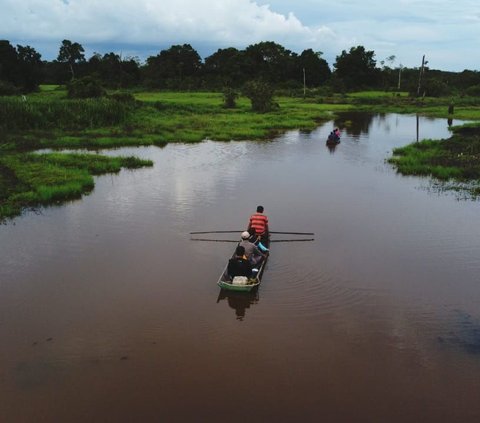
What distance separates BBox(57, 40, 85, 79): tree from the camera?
89250 mm

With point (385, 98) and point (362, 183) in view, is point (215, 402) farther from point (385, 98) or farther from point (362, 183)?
point (385, 98)

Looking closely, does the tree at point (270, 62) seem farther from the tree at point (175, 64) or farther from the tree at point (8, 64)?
the tree at point (8, 64)

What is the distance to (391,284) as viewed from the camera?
A: 11938 mm

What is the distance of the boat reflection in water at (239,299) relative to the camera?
10.9 metres

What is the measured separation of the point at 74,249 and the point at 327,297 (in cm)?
787

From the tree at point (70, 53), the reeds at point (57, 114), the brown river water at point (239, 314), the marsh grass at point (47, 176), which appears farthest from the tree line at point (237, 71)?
the brown river water at point (239, 314)

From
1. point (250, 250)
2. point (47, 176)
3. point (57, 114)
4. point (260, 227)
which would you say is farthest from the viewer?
point (57, 114)

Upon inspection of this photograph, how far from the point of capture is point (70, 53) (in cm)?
8975

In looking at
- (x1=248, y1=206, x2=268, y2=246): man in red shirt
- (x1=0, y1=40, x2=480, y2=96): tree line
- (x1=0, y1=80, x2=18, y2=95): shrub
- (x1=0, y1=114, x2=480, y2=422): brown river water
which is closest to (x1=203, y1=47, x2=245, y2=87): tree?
(x1=0, y1=40, x2=480, y2=96): tree line

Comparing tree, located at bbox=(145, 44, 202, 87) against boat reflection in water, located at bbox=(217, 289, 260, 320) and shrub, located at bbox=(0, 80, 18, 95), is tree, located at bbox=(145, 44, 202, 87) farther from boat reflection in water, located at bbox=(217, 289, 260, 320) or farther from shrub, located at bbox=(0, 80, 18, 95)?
boat reflection in water, located at bbox=(217, 289, 260, 320)

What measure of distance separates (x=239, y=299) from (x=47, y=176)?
14201 mm

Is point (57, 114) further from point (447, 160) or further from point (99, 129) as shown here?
point (447, 160)

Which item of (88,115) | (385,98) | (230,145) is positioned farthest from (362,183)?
(385,98)

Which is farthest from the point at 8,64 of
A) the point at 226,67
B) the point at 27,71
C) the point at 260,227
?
the point at 260,227
